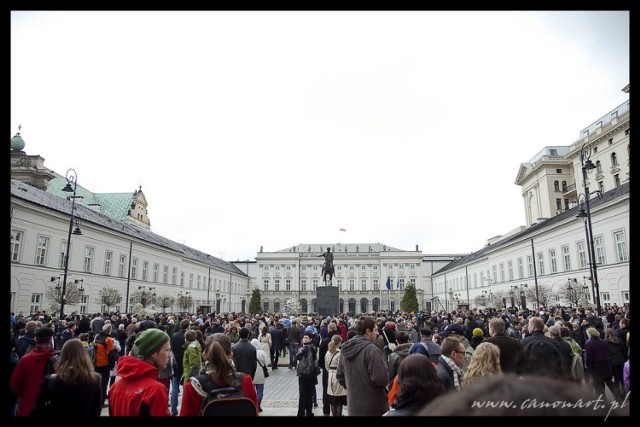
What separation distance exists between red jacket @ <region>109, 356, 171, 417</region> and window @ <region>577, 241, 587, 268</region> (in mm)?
35151

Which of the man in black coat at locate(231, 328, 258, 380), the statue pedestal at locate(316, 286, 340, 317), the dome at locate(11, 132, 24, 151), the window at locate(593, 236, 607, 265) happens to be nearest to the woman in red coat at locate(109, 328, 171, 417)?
the man in black coat at locate(231, 328, 258, 380)

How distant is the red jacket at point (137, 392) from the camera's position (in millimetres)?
→ 3250

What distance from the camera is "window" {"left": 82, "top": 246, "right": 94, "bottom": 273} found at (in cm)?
3353

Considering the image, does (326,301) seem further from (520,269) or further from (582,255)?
(520,269)

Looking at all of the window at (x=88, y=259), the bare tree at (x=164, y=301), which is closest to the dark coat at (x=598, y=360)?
the window at (x=88, y=259)

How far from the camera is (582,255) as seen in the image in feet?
105

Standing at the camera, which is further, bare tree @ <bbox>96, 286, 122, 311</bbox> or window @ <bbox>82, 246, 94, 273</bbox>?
window @ <bbox>82, 246, 94, 273</bbox>

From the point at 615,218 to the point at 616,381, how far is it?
67.5 feet

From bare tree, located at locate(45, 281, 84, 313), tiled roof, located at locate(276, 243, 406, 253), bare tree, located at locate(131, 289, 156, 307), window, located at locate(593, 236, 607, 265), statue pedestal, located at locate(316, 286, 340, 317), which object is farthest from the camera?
tiled roof, located at locate(276, 243, 406, 253)

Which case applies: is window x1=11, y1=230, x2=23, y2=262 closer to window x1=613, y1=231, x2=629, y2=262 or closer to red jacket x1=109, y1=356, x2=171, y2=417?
red jacket x1=109, y1=356, x2=171, y2=417

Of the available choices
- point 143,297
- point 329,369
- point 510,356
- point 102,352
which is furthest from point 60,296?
point 510,356
